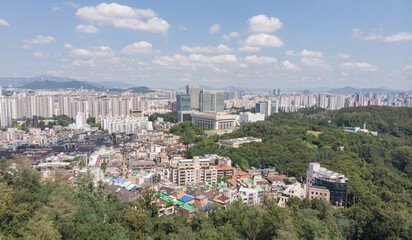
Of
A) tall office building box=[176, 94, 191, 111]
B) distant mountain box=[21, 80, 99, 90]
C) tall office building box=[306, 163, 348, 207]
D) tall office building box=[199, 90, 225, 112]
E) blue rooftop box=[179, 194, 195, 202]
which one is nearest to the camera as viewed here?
blue rooftop box=[179, 194, 195, 202]

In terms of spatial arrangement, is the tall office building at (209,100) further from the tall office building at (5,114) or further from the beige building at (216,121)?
the tall office building at (5,114)

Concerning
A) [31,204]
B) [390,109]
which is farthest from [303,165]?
[390,109]

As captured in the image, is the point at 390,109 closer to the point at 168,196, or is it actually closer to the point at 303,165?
the point at 303,165

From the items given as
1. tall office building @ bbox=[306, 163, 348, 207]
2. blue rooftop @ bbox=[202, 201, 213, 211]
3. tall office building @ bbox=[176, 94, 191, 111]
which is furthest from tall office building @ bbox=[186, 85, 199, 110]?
blue rooftop @ bbox=[202, 201, 213, 211]

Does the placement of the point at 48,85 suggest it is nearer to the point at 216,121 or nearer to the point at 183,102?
the point at 183,102

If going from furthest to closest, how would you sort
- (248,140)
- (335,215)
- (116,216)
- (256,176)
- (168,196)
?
(248,140) < (256,176) < (168,196) < (335,215) < (116,216)

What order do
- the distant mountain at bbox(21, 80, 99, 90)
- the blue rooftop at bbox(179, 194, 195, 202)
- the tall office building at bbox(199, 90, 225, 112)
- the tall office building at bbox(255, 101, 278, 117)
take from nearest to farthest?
the blue rooftop at bbox(179, 194, 195, 202), the tall office building at bbox(199, 90, 225, 112), the tall office building at bbox(255, 101, 278, 117), the distant mountain at bbox(21, 80, 99, 90)

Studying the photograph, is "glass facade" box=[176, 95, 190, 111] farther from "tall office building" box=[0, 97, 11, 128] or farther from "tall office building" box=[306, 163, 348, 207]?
"tall office building" box=[306, 163, 348, 207]

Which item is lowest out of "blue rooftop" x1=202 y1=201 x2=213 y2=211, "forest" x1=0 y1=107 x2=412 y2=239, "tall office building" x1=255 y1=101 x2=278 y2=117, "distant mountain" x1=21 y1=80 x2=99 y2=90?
"blue rooftop" x1=202 y1=201 x2=213 y2=211
